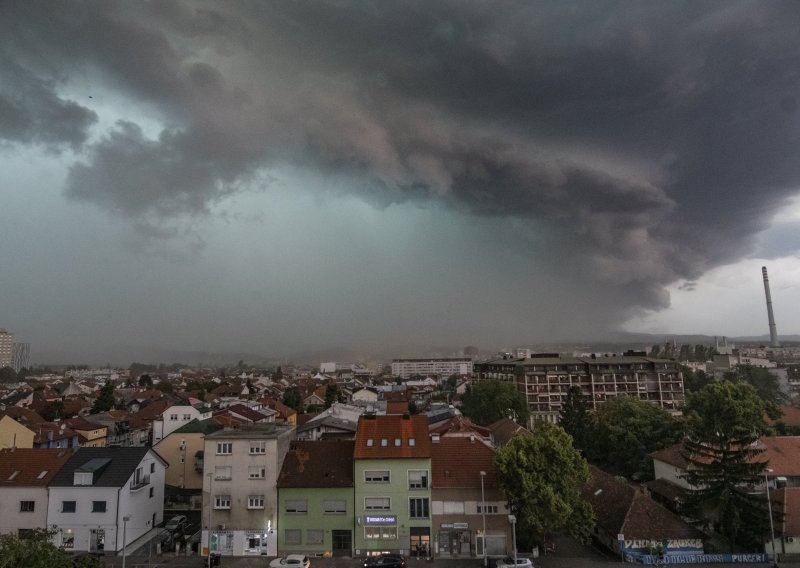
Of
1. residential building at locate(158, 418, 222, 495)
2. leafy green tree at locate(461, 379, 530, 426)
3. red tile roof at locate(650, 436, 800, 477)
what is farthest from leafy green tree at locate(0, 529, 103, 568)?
leafy green tree at locate(461, 379, 530, 426)

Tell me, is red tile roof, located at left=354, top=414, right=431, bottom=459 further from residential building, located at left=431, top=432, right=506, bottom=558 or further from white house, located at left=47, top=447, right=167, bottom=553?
white house, located at left=47, top=447, right=167, bottom=553

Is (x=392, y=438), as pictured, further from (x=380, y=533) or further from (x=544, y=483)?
(x=544, y=483)

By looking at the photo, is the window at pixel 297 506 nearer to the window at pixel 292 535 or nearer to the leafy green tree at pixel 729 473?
the window at pixel 292 535

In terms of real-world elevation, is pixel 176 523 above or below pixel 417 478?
below

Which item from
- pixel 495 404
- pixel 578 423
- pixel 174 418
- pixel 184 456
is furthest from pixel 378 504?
pixel 495 404

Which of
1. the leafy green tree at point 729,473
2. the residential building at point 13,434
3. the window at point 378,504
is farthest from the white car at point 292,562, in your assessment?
the residential building at point 13,434

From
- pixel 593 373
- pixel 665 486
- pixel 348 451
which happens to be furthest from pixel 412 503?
pixel 593 373
